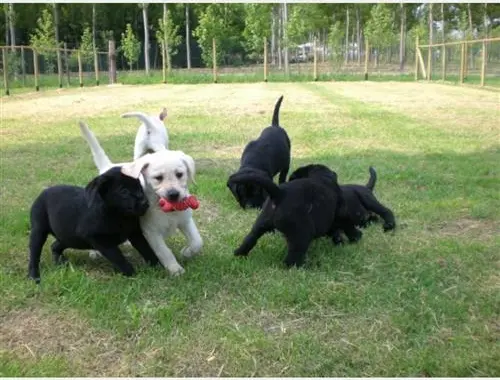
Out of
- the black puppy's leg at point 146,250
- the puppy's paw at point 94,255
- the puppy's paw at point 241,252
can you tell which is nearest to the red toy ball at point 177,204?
the black puppy's leg at point 146,250

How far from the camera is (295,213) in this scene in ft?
12.6

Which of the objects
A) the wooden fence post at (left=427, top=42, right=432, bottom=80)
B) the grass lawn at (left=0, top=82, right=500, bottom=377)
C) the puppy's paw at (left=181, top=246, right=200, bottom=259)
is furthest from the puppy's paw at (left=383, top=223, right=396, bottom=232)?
the wooden fence post at (left=427, top=42, right=432, bottom=80)

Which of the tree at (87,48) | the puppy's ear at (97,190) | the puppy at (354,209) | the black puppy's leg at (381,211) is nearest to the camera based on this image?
the puppy's ear at (97,190)

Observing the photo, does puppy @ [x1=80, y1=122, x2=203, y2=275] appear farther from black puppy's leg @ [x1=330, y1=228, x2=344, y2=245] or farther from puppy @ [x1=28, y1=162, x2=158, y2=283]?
black puppy's leg @ [x1=330, y1=228, x2=344, y2=245]

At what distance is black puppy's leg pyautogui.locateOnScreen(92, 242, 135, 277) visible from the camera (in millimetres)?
3732

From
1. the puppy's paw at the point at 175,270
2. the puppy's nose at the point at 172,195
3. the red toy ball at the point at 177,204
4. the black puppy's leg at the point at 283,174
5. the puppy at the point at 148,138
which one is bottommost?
the puppy's paw at the point at 175,270

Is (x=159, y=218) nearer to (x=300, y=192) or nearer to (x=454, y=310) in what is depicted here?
(x=300, y=192)

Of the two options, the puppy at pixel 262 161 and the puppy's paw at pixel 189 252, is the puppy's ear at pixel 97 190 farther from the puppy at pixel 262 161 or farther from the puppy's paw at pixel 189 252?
the puppy at pixel 262 161

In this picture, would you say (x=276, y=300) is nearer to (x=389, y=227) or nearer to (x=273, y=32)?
(x=389, y=227)

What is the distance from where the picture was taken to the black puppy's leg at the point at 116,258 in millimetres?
3732

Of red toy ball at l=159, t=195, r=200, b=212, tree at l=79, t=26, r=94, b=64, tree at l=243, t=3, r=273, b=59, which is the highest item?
tree at l=243, t=3, r=273, b=59

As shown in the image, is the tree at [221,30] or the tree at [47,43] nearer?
the tree at [47,43]

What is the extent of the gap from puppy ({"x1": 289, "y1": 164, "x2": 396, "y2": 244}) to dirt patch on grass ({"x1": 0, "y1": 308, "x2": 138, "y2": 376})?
1.94 metres

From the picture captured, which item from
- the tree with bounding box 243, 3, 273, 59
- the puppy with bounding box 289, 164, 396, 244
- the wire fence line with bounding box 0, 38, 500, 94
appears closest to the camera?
the puppy with bounding box 289, 164, 396, 244
